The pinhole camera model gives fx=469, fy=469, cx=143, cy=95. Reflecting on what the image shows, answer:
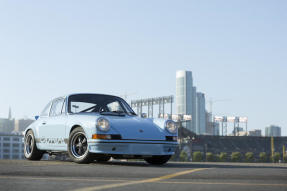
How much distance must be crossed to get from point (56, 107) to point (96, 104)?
0.99 meters

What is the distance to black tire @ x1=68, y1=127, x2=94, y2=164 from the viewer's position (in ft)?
27.8

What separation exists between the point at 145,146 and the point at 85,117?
4.12 ft

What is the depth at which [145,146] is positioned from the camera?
8.52 meters

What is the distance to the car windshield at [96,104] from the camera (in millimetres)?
9945

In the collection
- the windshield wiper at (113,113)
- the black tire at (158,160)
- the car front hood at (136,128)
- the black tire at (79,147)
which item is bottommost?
the black tire at (158,160)

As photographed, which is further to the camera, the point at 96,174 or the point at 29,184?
the point at 96,174

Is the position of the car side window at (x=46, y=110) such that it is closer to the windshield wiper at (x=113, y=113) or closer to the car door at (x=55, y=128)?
the car door at (x=55, y=128)

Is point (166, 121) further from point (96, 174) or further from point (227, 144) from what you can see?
point (227, 144)

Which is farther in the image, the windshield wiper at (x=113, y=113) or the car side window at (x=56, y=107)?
the car side window at (x=56, y=107)

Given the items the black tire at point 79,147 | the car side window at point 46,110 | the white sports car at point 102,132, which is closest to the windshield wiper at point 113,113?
the white sports car at point 102,132

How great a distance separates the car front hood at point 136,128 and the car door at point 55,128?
4.29 feet

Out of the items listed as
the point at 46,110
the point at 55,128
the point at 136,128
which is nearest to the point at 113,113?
the point at 136,128

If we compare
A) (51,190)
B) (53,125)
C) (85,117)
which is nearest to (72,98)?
(53,125)

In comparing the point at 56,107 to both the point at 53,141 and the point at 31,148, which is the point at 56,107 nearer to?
the point at 53,141
